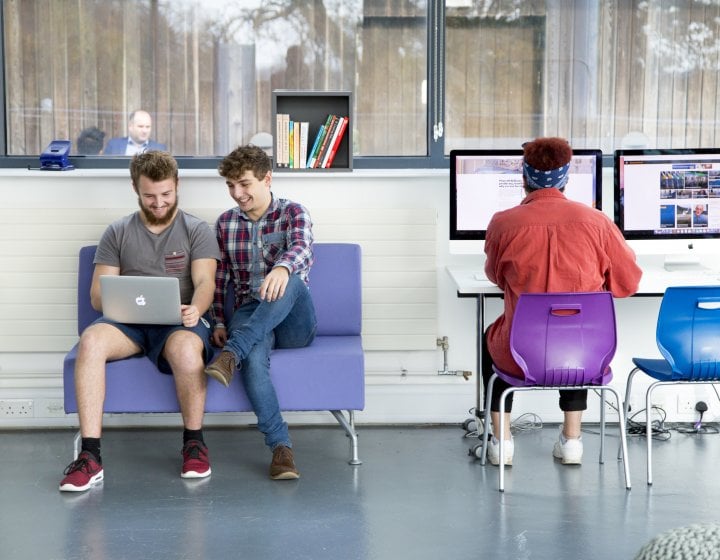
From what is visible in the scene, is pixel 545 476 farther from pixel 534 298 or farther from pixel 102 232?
pixel 102 232

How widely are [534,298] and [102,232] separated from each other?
197 cm

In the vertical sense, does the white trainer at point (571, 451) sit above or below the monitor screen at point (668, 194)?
below

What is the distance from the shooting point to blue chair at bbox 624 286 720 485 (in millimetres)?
3496

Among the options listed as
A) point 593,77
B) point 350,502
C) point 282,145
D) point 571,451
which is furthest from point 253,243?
point 593,77

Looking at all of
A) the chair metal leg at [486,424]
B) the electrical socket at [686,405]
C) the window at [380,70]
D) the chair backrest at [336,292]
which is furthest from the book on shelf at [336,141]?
the electrical socket at [686,405]

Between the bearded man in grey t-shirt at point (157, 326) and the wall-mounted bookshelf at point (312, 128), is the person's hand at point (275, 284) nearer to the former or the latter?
the bearded man in grey t-shirt at point (157, 326)

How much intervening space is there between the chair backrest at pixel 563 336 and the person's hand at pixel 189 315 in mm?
1152

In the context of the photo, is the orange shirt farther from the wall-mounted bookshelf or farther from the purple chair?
the wall-mounted bookshelf

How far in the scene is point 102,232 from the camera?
4531mm

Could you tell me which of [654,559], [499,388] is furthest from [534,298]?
[654,559]

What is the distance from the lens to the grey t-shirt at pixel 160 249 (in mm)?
4062

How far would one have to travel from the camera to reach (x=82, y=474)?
3680mm

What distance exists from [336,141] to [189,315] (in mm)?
1166

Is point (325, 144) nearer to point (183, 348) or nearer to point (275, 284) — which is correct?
point (275, 284)
